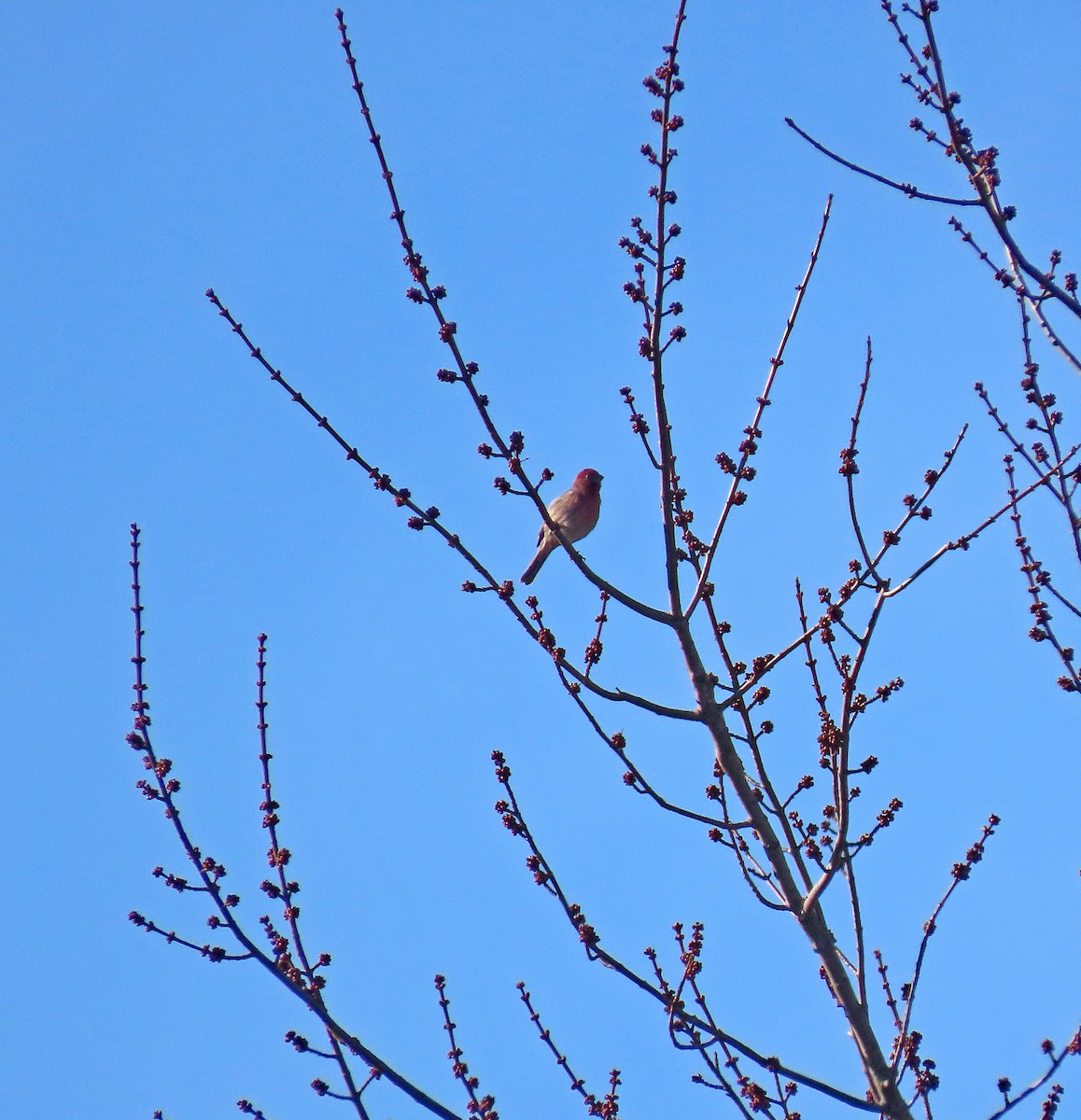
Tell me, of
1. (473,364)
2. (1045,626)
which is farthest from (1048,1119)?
(473,364)

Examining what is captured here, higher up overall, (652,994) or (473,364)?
(473,364)

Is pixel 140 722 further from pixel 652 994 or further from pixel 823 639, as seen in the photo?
pixel 823 639

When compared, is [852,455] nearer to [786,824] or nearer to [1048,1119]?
[786,824]

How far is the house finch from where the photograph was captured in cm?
1035

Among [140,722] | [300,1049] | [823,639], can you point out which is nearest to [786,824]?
[823,639]

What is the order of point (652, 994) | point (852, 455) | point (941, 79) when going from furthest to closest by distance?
point (941, 79) < point (852, 455) < point (652, 994)

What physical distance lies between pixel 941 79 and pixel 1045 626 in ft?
6.96

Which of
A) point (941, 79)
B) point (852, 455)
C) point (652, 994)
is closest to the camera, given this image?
point (652, 994)

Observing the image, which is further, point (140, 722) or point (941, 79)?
point (941, 79)

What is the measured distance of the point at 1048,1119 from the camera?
4.46 meters

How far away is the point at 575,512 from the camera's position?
10391mm

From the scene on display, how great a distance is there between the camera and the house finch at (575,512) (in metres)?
10.4

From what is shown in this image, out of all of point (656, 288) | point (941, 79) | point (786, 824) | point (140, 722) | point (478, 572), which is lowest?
point (786, 824)

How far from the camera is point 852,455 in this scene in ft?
14.5
